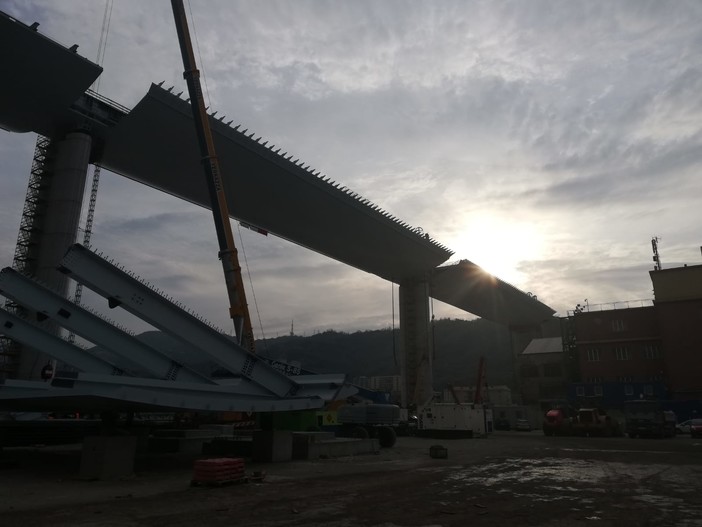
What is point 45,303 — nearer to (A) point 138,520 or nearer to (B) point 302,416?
(A) point 138,520

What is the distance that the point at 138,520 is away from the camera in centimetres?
879

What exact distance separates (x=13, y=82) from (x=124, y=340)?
818 inches

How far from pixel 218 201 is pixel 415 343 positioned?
39357mm

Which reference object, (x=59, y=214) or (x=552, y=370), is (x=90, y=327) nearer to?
(x=59, y=214)

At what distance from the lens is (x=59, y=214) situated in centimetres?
2856

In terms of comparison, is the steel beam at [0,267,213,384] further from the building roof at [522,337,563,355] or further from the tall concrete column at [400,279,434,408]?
the building roof at [522,337,563,355]

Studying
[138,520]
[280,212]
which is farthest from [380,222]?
[138,520]

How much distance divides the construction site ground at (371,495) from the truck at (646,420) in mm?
15714

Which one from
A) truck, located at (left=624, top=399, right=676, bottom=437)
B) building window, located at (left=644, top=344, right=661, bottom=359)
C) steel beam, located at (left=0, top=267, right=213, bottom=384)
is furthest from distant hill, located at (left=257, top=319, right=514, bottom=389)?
steel beam, located at (left=0, top=267, right=213, bottom=384)

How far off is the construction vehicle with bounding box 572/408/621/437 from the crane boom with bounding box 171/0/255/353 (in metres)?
23.4

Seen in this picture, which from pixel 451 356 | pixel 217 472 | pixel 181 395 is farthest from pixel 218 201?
pixel 451 356

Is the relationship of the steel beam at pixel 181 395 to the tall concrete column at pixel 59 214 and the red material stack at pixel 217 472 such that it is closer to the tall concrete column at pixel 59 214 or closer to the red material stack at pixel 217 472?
the red material stack at pixel 217 472

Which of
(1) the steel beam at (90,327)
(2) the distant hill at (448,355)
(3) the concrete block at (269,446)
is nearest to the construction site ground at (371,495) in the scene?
(3) the concrete block at (269,446)

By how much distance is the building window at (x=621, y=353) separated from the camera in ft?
183
